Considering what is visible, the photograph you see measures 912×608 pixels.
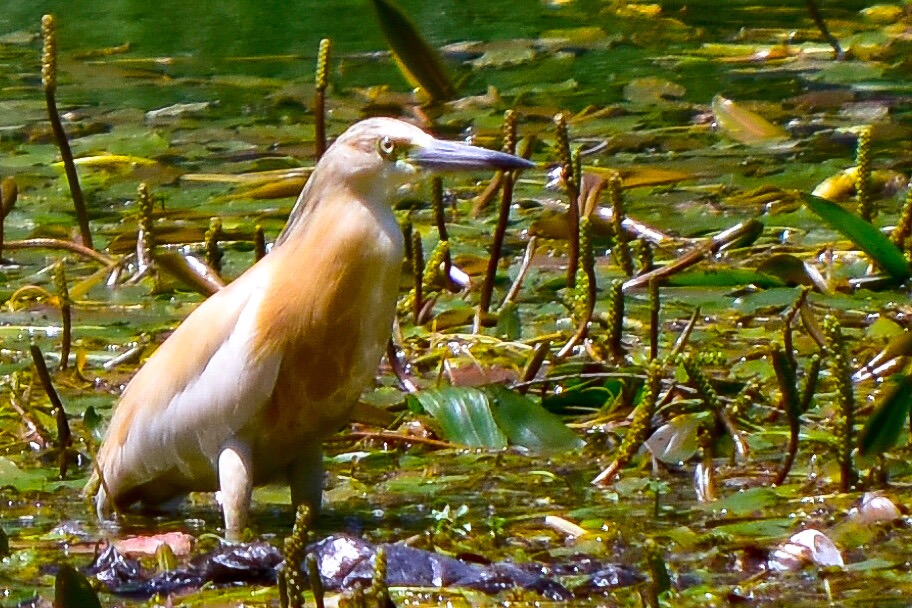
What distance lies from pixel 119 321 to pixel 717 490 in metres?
2.35

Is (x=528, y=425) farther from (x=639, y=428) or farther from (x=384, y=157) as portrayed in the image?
(x=384, y=157)

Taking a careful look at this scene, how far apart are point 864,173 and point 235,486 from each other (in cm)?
210

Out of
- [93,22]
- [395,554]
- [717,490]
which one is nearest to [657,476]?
[717,490]

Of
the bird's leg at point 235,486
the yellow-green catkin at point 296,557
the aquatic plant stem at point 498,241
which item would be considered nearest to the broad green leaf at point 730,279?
Answer: the aquatic plant stem at point 498,241

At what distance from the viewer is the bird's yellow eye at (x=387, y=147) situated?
4289 millimetres

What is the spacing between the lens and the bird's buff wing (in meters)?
4.24

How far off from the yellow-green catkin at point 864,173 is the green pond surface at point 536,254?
0.87ft

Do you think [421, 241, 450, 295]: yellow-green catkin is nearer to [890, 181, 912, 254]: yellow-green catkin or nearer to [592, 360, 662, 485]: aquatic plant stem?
[592, 360, 662, 485]: aquatic plant stem

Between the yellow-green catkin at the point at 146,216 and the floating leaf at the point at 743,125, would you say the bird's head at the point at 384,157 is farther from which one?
the floating leaf at the point at 743,125

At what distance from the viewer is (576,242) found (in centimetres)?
566

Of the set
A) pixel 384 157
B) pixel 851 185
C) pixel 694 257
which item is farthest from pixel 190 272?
pixel 851 185

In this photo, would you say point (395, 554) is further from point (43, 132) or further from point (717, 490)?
point (43, 132)

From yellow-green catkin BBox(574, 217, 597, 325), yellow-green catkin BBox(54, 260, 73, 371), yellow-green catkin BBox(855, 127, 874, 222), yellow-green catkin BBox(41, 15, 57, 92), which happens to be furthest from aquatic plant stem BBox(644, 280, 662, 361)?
yellow-green catkin BBox(41, 15, 57, 92)

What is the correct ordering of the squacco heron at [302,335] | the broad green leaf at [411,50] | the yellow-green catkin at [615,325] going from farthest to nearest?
the broad green leaf at [411,50] → the yellow-green catkin at [615,325] → the squacco heron at [302,335]
